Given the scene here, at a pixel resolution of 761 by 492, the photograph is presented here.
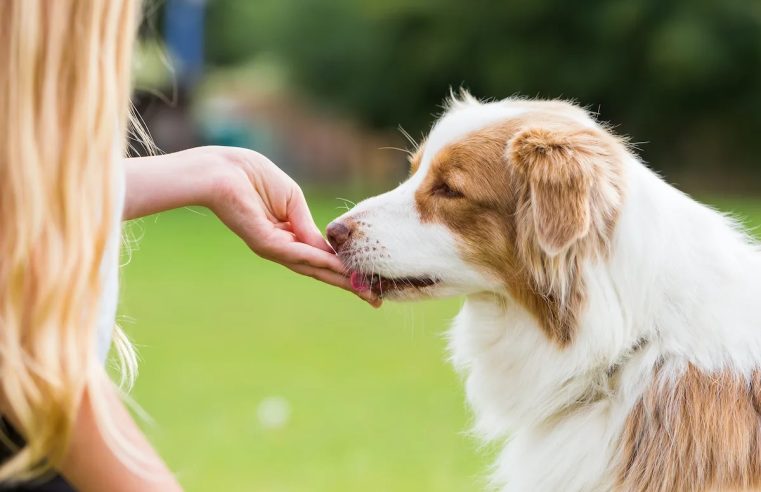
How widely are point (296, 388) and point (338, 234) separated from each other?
3879mm

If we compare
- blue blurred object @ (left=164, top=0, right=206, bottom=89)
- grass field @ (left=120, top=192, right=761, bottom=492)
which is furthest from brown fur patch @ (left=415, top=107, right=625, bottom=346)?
blue blurred object @ (left=164, top=0, right=206, bottom=89)

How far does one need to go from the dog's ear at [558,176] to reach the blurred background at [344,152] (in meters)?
1.04

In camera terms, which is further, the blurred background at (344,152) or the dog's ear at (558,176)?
the blurred background at (344,152)

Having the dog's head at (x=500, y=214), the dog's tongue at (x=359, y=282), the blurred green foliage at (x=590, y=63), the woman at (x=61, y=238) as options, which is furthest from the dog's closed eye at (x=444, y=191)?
the blurred green foliage at (x=590, y=63)

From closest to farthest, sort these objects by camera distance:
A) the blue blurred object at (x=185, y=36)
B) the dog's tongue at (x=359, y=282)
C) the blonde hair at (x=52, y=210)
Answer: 1. the blonde hair at (x=52, y=210)
2. the dog's tongue at (x=359, y=282)
3. the blue blurred object at (x=185, y=36)

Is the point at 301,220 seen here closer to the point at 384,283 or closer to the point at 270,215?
the point at 270,215

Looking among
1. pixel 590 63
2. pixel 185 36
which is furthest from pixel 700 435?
pixel 185 36

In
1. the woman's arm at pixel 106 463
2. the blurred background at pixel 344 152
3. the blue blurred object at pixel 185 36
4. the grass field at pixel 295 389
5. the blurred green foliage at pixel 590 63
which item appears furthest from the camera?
the blue blurred object at pixel 185 36

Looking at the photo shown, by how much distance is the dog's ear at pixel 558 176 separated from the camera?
10.3ft

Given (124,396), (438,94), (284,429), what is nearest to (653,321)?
(124,396)

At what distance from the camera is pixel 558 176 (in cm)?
319

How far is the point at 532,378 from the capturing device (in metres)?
3.40

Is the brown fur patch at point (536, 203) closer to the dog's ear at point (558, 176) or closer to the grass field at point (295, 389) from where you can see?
the dog's ear at point (558, 176)

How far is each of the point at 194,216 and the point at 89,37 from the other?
18.4 metres
